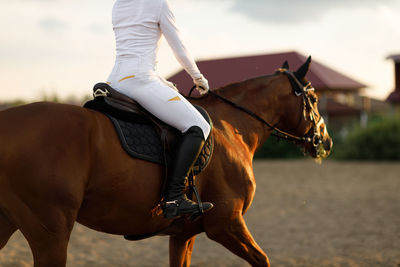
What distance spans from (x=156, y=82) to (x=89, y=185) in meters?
0.97

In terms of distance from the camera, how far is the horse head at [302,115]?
15.9 feet

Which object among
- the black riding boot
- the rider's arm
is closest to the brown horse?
the black riding boot

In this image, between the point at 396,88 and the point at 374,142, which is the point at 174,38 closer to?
the point at 374,142

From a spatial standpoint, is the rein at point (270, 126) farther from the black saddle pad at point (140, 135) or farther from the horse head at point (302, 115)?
the black saddle pad at point (140, 135)

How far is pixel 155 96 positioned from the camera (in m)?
3.70

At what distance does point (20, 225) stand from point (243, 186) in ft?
6.08

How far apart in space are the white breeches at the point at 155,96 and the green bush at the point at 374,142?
67.6ft

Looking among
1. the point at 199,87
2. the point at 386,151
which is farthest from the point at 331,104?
the point at 199,87

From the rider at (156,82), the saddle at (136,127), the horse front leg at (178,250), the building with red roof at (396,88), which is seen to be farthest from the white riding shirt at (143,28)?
the building with red roof at (396,88)

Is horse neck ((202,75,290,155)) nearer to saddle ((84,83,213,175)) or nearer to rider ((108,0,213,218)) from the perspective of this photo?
rider ((108,0,213,218))

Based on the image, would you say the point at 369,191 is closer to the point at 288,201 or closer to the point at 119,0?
the point at 288,201

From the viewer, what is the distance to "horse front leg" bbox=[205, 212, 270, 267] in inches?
160

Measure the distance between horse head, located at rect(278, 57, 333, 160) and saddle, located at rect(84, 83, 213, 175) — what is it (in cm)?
147

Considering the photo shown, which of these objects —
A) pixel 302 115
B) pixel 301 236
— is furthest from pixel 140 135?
pixel 301 236
